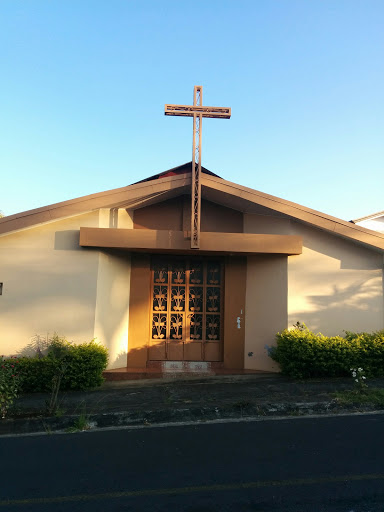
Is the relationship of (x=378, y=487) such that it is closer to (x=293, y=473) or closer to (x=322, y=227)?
(x=293, y=473)

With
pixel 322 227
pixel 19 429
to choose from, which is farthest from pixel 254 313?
pixel 19 429

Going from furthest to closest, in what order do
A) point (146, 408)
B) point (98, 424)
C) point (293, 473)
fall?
point (146, 408) < point (98, 424) < point (293, 473)

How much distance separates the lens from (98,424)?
575 cm

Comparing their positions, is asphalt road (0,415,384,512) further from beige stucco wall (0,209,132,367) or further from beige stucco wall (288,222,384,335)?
beige stucco wall (288,222,384,335)

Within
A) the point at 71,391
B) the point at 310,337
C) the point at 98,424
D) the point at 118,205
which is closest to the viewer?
the point at 98,424

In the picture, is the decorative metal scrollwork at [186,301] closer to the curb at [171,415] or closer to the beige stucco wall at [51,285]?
the beige stucco wall at [51,285]

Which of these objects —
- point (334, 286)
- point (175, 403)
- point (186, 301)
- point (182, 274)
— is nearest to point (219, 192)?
point (182, 274)

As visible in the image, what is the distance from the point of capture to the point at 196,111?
8.38 metres

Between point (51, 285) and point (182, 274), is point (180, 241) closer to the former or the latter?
point (182, 274)

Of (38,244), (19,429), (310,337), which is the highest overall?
(38,244)

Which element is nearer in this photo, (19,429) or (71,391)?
(19,429)

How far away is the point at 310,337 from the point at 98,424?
15.1ft

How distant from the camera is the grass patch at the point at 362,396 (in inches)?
250

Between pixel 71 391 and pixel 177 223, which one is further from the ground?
pixel 177 223
